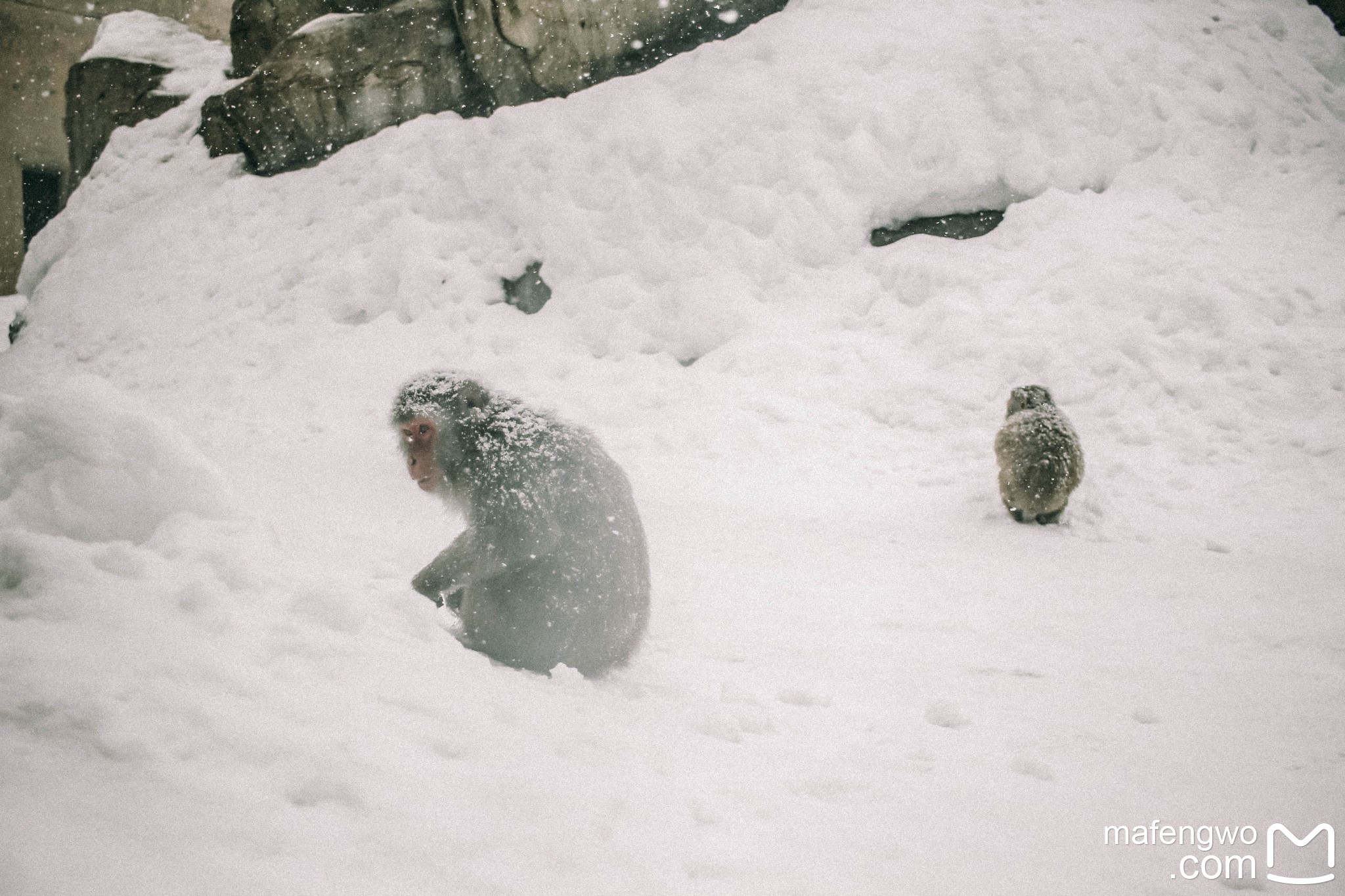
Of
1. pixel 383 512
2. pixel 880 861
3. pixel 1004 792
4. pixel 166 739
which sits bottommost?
pixel 383 512

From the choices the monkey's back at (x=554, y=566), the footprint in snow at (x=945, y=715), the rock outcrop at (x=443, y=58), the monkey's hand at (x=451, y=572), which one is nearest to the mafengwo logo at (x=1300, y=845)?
the footprint in snow at (x=945, y=715)

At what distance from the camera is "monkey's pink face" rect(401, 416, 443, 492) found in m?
2.37

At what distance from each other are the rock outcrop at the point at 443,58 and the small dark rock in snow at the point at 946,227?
125 inches

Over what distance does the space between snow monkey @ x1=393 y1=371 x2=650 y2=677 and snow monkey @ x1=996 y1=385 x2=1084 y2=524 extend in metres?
2.40

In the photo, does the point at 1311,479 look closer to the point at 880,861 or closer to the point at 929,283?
the point at 929,283

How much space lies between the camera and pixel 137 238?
25.6 ft

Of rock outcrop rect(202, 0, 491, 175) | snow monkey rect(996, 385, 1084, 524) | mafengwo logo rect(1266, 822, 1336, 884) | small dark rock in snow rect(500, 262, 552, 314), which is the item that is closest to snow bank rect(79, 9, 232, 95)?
rock outcrop rect(202, 0, 491, 175)

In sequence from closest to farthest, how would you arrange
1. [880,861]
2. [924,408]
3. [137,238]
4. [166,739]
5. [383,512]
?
[166,739]
[880,861]
[383,512]
[924,408]
[137,238]

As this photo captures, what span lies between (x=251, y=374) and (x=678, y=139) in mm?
4121

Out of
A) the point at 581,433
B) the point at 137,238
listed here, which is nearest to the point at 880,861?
the point at 581,433

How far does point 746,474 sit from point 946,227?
10.4 feet

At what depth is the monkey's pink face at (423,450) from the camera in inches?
93.2

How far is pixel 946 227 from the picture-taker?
20.1ft

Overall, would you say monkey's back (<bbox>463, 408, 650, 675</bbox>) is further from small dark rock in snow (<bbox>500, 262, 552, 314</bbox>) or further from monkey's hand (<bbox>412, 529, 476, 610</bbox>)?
small dark rock in snow (<bbox>500, 262, 552, 314</bbox>)
